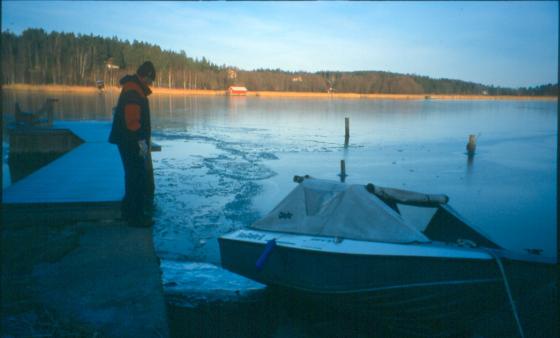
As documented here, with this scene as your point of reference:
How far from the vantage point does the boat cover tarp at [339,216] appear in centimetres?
432

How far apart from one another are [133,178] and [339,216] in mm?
2521

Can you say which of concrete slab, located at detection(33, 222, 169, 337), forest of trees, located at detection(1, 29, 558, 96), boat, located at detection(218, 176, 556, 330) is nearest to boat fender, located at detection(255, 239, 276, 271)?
boat, located at detection(218, 176, 556, 330)

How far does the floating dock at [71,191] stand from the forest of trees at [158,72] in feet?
30.2

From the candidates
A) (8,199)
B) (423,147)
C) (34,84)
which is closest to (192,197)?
(8,199)

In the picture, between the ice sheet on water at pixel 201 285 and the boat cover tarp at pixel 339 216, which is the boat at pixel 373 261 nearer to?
the boat cover tarp at pixel 339 216

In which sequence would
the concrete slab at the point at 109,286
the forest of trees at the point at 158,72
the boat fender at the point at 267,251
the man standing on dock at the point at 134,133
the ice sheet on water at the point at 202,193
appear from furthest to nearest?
the forest of trees at the point at 158,72 → the ice sheet on water at the point at 202,193 → the man standing on dock at the point at 134,133 → the boat fender at the point at 267,251 → the concrete slab at the point at 109,286

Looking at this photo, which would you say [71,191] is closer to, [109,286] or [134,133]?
[134,133]

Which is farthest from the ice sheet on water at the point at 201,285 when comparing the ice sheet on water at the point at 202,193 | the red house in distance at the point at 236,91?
the red house in distance at the point at 236,91

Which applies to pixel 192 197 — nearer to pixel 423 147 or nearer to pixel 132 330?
pixel 132 330

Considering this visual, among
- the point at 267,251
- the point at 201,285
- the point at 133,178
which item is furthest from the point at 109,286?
the point at 201,285

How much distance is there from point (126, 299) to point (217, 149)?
1556 cm

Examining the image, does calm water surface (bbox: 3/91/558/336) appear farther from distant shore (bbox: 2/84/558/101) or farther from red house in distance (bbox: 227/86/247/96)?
red house in distance (bbox: 227/86/247/96)

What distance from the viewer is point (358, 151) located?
2070 centimetres

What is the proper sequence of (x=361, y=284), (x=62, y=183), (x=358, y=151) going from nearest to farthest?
(x=361, y=284) → (x=62, y=183) → (x=358, y=151)
